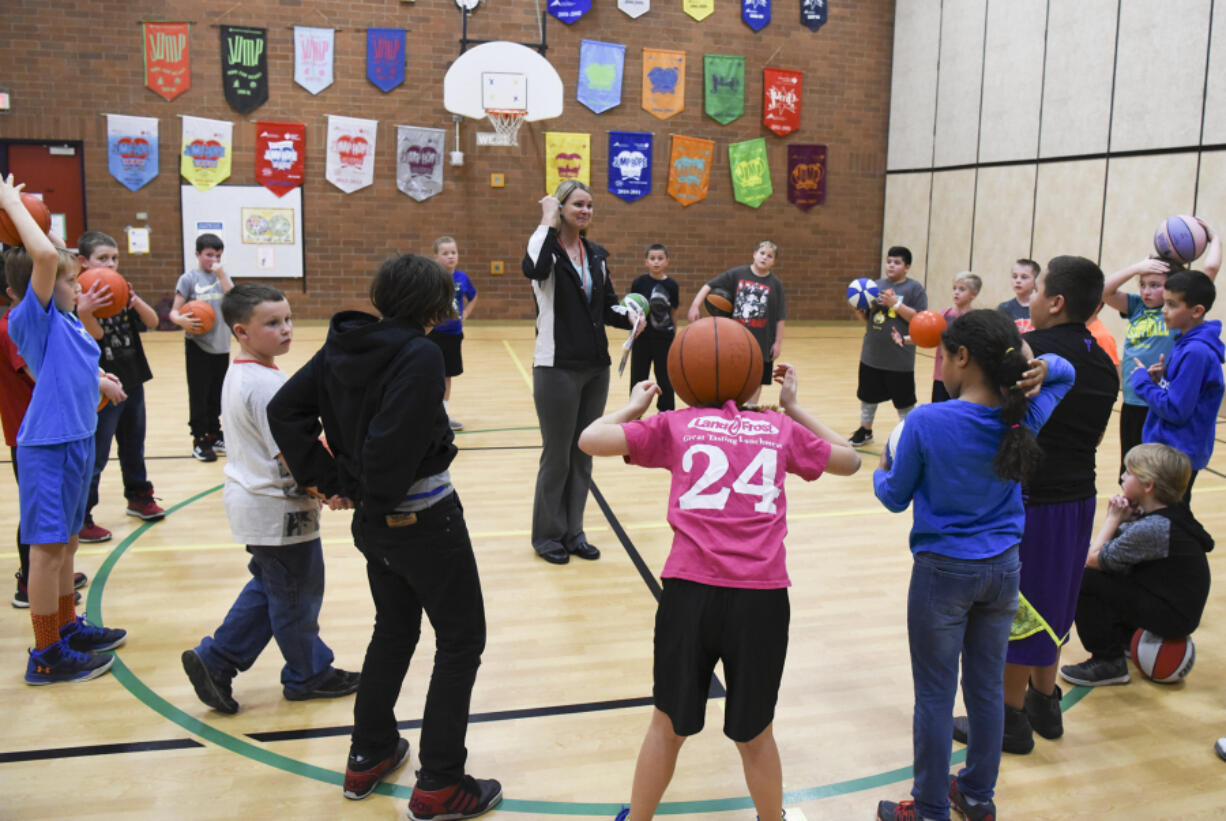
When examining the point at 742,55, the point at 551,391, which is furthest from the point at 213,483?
the point at 742,55

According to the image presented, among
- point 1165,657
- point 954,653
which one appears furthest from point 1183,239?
point 954,653

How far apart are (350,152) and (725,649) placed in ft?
36.7

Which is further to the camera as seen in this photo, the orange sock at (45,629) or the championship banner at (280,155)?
the championship banner at (280,155)

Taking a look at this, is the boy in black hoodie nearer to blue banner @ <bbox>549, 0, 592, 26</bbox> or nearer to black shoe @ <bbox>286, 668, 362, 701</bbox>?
black shoe @ <bbox>286, 668, 362, 701</bbox>

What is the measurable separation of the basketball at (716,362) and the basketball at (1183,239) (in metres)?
3.18

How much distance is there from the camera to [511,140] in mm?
11977

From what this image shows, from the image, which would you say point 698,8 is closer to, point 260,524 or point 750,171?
point 750,171

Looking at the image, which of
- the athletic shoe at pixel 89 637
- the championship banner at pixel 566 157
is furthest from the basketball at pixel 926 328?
the championship banner at pixel 566 157

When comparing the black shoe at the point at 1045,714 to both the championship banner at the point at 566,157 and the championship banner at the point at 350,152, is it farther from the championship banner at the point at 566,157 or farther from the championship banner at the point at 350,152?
the championship banner at the point at 350,152

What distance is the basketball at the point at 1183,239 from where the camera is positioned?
4.29 metres

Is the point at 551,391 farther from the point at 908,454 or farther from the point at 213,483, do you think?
the point at 213,483

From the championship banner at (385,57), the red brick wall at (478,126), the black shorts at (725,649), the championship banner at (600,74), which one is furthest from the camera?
the championship banner at (600,74)

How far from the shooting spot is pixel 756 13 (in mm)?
12820

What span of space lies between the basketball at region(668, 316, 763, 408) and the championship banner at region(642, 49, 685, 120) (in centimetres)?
1123
